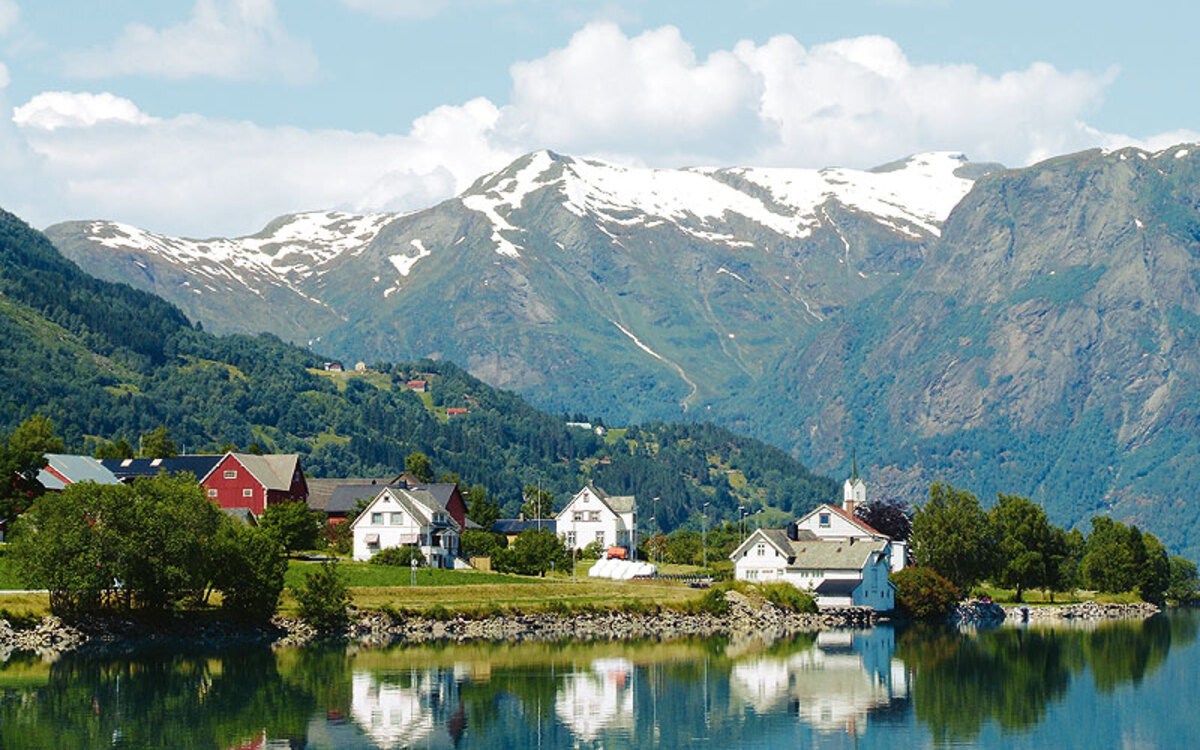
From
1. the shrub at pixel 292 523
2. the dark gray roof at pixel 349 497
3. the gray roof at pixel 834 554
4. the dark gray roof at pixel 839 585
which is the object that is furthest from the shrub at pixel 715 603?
the dark gray roof at pixel 349 497

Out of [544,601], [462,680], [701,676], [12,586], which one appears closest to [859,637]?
[544,601]

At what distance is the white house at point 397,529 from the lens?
158 meters

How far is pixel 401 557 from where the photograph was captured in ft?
481

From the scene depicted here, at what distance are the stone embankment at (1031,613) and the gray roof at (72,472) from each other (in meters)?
77.8

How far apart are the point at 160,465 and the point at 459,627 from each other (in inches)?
2398

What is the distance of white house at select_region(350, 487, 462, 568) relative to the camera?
519 feet

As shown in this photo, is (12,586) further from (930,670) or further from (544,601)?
(930,670)

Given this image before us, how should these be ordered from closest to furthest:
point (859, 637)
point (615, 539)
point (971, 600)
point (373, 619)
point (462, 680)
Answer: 1. point (462, 680)
2. point (373, 619)
3. point (859, 637)
4. point (971, 600)
5. point (615, 539)

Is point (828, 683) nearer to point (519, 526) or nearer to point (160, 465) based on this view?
point (160, 465)

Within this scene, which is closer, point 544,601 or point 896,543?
point 544,601

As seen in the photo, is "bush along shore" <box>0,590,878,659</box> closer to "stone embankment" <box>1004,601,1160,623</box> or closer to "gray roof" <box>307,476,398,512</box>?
"stone embankment" <box>1004,601,1160,623</box>

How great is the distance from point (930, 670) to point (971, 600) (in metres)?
67.5

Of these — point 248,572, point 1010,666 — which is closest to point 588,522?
point 248,572

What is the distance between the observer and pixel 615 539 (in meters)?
194
